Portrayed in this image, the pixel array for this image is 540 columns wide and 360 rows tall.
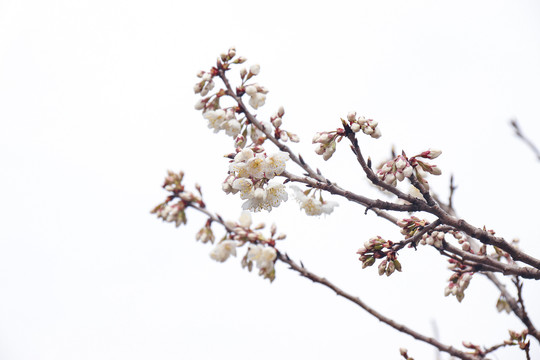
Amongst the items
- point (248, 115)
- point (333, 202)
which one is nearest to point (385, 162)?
point (333, 202)

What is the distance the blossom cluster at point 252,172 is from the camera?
216 cm

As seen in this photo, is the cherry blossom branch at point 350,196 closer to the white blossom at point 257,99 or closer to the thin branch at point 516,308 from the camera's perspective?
the white blossom at point 257,99

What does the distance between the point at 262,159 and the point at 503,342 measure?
6.25 feet

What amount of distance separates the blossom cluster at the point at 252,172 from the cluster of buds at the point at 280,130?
137mm

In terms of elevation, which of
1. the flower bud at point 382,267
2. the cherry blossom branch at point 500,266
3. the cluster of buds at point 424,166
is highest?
the cluster of buds at point 424,166

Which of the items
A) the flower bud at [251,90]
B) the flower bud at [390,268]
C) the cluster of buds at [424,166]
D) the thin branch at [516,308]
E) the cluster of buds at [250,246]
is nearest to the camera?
the cluster of buds at [250,246]

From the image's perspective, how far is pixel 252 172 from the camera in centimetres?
220

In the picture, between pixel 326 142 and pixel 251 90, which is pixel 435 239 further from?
pixel 251 90

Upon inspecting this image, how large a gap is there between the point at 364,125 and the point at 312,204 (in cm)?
73

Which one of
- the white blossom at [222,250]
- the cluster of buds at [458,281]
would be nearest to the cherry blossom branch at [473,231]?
the cluster of buds at [458,281]

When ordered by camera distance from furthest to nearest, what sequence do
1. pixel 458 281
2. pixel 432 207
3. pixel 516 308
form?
pixel 516 308 < pixel 458 281 < pixel 432 207

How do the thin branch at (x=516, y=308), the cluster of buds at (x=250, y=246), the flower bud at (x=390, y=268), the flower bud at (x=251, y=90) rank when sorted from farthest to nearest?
the thin branch at (x=516, y=308), the flower bud at (x=251, y=90), the flower bud at (x=390, y=268), the cluster of buds at (x=250, y=246)

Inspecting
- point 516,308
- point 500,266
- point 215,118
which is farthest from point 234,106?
point 516,308

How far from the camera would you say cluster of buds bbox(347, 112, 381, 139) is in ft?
6.78
